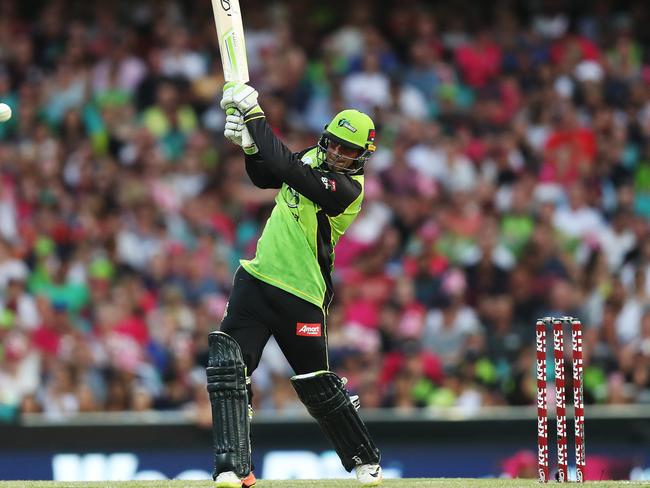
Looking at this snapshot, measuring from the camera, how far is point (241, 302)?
7828mm

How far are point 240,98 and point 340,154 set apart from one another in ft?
Answer: 2.25

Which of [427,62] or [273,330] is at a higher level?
[427,62]

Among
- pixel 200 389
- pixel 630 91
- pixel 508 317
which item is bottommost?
pixel 200 389

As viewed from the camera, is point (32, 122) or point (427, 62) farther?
point (427, 62)

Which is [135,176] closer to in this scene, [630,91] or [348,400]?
[630,91]

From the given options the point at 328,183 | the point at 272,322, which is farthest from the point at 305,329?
the point at 328,183

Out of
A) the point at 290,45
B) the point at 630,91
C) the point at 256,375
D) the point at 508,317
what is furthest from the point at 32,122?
the point at 630,91

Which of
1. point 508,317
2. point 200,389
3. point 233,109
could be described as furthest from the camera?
point 508,317

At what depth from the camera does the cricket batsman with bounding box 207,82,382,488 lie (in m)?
7.60

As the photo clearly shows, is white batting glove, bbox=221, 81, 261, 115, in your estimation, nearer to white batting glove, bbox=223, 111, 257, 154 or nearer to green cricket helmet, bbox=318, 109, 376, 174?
white batting glove, bbox=223, 111, 257, 154

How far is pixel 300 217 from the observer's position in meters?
7.85

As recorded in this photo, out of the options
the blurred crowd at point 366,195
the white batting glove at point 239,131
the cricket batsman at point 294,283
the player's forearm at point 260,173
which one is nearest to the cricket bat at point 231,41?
the cricket batsman at point 294,283

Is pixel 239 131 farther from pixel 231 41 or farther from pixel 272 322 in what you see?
pixel 272 322

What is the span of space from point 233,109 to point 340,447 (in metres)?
2.12
